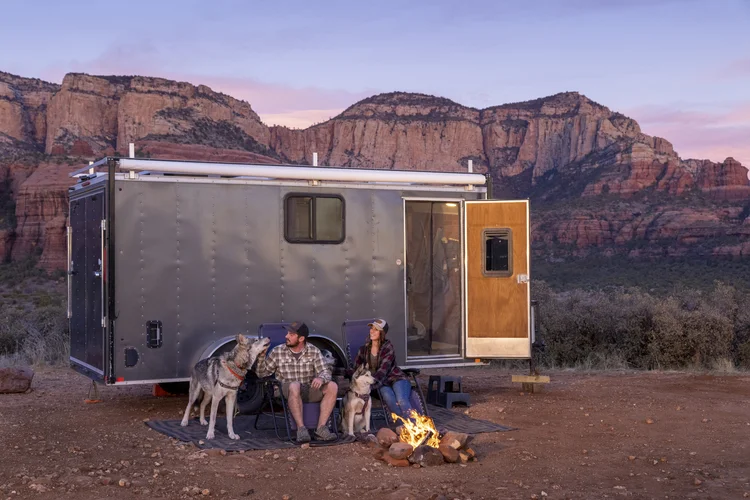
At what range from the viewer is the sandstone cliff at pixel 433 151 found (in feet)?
145

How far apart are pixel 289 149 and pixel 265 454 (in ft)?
218

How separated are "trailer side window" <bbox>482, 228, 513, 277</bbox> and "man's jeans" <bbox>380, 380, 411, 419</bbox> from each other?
7.45 feet

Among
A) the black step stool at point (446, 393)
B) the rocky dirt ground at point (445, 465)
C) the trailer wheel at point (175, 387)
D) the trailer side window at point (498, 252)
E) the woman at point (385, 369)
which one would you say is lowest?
the rocky dirt ground at point (445, 465)

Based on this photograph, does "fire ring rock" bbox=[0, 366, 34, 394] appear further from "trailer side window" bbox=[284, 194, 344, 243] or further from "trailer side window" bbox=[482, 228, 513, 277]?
"trailer side window" bbox=[482, 228, 513, 277]

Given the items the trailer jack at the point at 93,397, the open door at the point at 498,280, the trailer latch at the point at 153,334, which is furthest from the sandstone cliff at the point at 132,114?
the trailer latch at the point at 153,334

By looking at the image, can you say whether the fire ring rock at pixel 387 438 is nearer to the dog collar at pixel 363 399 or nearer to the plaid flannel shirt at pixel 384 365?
the dog collar at pixel 363 399

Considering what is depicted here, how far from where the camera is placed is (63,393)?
11016 millimetres

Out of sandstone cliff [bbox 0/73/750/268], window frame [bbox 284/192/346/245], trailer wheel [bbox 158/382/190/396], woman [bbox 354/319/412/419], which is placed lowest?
trailer wheel [bbox 158/382/190/396]

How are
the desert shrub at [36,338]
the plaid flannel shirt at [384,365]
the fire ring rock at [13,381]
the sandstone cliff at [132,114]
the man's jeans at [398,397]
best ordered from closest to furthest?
the man's jeans at [398,397] → the plaid flannel shirt at [384,365] → the fire ring rock at [13,381] → the desert shrub at [36,338] → the sandstone cliff at [132,114]

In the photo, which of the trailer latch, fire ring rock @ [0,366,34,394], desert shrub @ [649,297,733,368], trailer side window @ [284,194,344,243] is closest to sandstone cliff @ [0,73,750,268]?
fire ring rock @ [0,366,34,394]

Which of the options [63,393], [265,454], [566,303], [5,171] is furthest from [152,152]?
[265,454]

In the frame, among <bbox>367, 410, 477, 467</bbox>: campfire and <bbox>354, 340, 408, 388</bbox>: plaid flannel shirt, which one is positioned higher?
<bbox>354, 340, 408, 388</bbox>: plaid flannel shirt

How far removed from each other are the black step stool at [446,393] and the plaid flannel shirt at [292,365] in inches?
75.2

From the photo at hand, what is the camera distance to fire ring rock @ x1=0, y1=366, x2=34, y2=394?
1097cm
